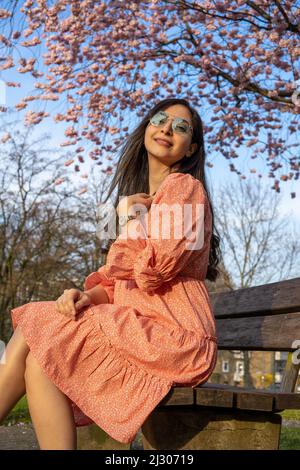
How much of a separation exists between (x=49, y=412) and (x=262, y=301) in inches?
52.6

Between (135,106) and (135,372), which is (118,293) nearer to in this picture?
(135,372)

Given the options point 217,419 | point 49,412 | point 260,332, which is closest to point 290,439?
point 260,332

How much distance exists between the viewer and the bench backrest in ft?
8.75

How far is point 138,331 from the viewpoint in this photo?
6.83ft

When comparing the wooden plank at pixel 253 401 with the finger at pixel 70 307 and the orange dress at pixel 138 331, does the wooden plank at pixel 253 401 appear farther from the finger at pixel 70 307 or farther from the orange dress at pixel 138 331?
the finger at pixel 70 307

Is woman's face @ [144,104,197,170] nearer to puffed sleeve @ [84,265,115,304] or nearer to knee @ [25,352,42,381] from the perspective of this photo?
puffed sleeve @ [84,265,115,304]

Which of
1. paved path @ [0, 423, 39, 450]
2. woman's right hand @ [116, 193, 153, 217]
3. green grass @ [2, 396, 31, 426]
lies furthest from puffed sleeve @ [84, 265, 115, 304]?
green grass @ [2, 396, 31, 426]

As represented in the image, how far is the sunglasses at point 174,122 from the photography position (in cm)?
269

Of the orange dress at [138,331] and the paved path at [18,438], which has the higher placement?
the orange dress at [138,331]

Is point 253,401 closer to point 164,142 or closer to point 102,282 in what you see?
point 102,282

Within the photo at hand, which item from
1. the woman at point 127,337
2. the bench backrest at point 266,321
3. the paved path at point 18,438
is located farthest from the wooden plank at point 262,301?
the paved path at point 18,438

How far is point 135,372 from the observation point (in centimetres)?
206

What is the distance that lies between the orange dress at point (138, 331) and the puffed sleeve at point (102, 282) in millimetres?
227

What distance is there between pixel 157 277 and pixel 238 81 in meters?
4.96
